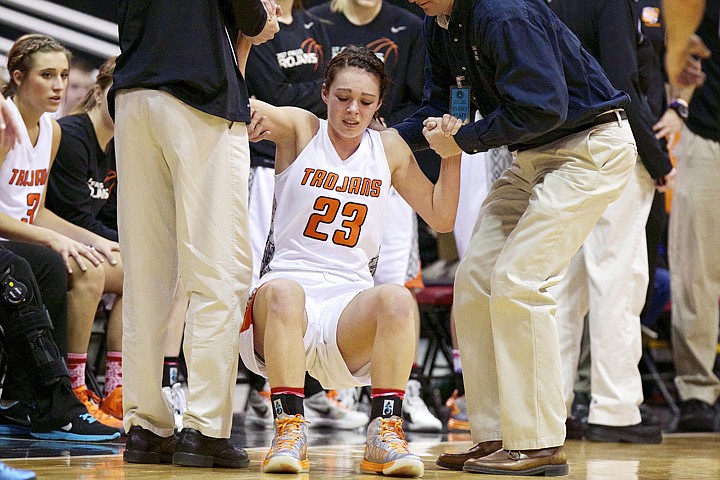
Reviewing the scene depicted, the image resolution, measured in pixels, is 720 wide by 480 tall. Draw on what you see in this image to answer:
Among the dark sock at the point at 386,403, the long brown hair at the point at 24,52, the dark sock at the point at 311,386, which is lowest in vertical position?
the dark sock at the point at 311,386

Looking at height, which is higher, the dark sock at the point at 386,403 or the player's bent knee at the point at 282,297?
the player's bent knee at the point at 282,297

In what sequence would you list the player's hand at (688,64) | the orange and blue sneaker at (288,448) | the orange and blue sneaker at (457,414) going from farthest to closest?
the player's hand at (688,64) → the orange and blue sneaker at (457,414) → the orange and blue sneaker at (288,448)

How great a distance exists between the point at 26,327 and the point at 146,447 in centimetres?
104

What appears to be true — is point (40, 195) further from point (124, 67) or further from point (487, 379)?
point (487, 379)

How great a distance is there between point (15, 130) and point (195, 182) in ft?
2.56

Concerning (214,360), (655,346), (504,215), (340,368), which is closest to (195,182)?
(214,360)

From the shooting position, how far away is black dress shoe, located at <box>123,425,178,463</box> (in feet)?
10.4

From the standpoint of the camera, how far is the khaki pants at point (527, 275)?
125 inches

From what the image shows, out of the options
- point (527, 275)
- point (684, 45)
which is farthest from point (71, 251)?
point (684, 45)

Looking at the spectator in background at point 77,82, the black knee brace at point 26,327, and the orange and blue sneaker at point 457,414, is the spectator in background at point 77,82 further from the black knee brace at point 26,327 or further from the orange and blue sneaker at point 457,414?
the orange and blue sneaker at point 457,414

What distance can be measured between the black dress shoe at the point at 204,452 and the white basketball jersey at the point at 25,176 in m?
1.87

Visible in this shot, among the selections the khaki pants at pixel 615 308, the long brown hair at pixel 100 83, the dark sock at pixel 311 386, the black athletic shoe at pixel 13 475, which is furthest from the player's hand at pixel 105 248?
the black athletic shoe at pixel 13 475

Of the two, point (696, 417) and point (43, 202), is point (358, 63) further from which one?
point (696, 417)

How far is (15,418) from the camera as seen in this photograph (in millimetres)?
4227
